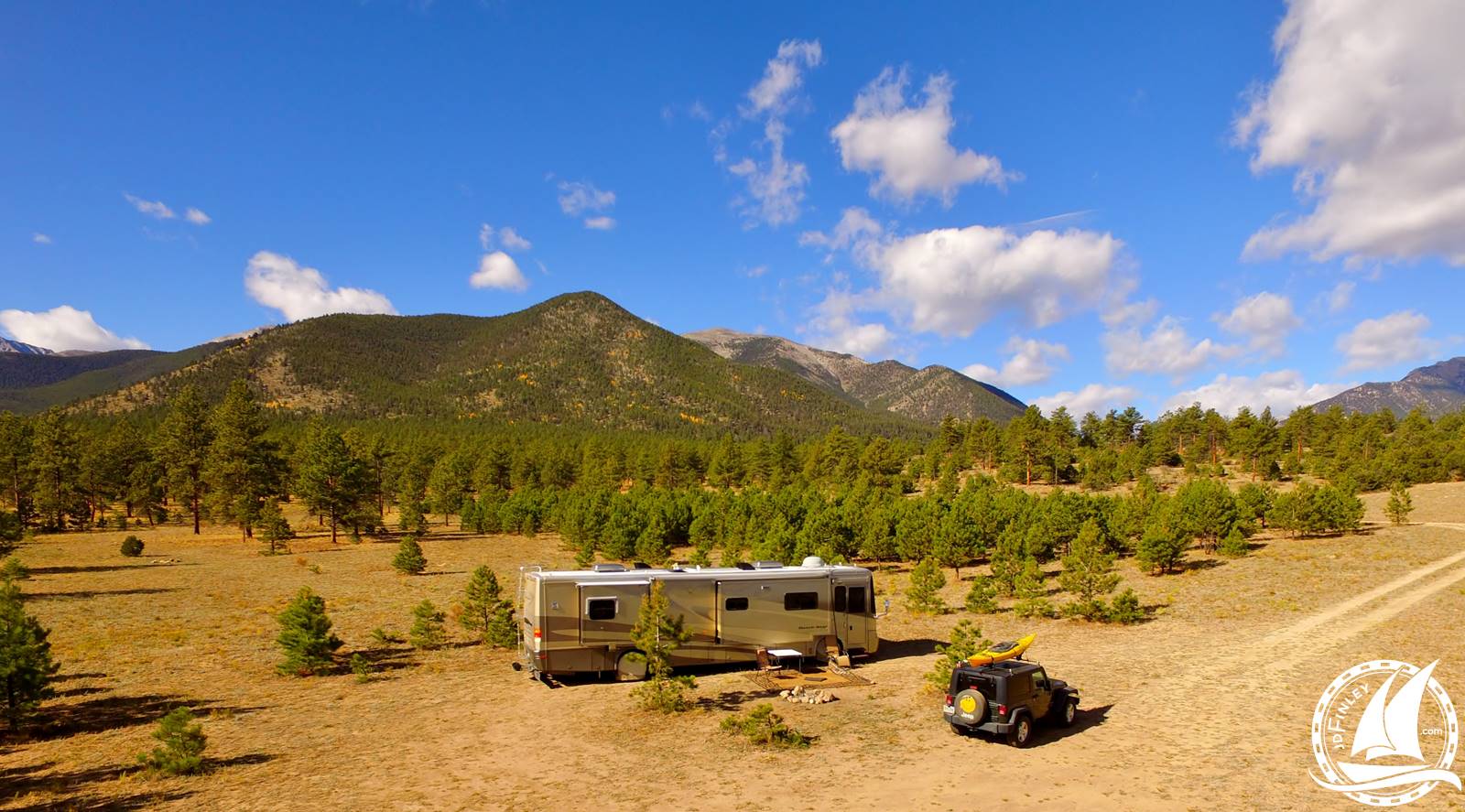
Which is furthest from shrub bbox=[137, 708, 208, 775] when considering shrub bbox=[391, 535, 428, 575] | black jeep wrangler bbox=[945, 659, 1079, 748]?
shrub bbox=[391, 535, 428, 575]

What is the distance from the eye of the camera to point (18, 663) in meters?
13.5

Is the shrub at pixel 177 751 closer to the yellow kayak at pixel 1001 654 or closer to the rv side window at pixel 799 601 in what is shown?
the rv side window at pixel 799 601

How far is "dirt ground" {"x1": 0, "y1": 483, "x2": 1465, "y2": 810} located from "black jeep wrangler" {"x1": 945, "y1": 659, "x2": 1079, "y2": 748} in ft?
1.42

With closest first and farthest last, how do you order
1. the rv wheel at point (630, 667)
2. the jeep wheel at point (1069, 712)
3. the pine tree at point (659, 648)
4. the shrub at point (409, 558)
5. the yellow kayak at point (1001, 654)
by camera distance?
the yellow kayak at point (1001, 654), the jeep wheel at point (1069, 712), the pine tree at point (659, 648), the rv wheel at point (630, 667), the shrub at point (409, 558)

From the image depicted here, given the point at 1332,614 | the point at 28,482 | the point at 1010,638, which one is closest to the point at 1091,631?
the point at 1010,638

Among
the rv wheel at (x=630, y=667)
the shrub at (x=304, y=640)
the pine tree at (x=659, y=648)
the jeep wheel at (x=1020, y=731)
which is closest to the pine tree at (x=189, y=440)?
the shrub at (x=304, y=640)

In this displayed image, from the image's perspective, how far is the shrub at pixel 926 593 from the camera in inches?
1150

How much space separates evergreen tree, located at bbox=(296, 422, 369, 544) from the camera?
53781 mm

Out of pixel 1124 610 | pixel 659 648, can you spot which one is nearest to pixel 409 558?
pixel 659 648

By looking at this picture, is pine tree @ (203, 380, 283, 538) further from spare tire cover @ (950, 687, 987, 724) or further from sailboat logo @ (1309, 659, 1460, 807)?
sailboat logo @ (1309, 659, 1460, 807)

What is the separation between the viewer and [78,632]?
23.1 metres

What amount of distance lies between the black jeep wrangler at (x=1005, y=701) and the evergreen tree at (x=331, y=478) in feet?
179

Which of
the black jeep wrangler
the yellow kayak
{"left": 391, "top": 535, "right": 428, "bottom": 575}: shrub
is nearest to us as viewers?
the black jeep wrangler

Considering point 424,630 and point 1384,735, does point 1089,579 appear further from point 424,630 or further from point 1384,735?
point 424,630
